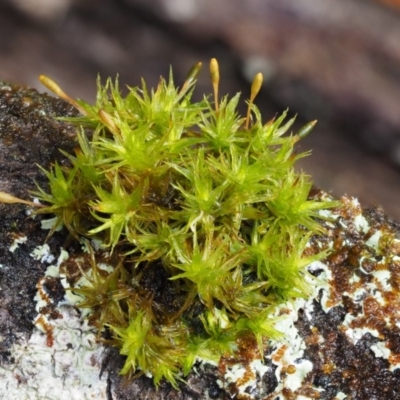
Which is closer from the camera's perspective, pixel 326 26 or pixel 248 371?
pixel 248 371

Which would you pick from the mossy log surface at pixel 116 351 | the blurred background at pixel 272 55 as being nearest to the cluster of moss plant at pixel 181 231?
the mossy log surface at pixel 116 351

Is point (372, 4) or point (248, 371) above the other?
point (372, 4)

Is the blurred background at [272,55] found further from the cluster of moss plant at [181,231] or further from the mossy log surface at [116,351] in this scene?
the cluster of moss plant at [181,231]

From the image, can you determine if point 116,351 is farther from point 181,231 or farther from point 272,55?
point 272,55

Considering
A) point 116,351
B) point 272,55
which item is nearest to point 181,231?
point 116,351

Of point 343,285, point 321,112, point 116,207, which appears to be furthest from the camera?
point 321,112

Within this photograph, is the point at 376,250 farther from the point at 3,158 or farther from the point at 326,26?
the point at 326,26

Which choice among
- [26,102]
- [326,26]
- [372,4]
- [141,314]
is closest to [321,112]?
[326,26]
